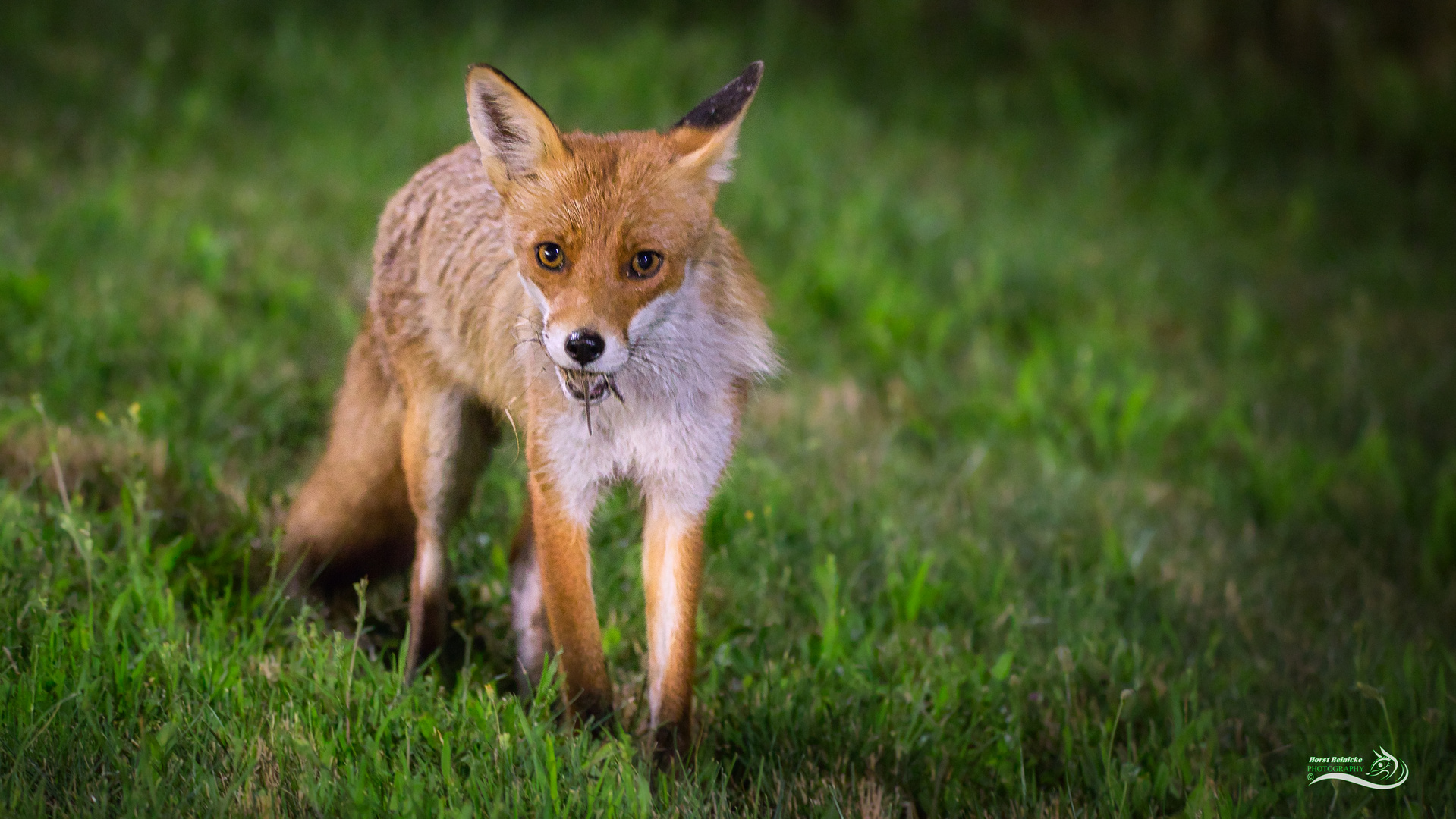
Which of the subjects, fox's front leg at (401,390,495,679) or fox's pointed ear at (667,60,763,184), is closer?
fox's pointed ear at (667,60,763,184)

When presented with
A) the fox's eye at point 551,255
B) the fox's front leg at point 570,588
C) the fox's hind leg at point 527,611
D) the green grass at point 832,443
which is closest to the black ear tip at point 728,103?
the fox's eye at point 551,255

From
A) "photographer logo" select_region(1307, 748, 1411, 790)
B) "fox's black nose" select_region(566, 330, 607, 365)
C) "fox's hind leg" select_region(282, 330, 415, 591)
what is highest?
"fox's black nose" select_region(566, 330, 607, 365)

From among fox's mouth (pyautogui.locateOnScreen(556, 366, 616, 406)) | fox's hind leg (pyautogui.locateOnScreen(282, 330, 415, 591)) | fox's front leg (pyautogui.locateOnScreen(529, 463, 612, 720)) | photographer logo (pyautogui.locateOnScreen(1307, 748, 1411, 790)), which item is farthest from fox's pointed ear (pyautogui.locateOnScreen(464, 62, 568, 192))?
photographer logo (pyautogui.locateOnScreen(1307, 748, 1411, 790))

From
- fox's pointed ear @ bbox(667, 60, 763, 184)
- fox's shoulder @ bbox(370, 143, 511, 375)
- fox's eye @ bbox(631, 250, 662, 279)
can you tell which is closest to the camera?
fox's eye @ bbox(631, 250, 662, 279)

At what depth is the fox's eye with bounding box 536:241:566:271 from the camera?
9.08 ft

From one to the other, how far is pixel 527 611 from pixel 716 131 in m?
1.80

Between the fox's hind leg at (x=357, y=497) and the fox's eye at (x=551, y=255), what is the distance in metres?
1.32

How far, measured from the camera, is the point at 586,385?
113 inches

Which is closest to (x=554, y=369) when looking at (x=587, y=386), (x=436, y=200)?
(x=587, y=386)

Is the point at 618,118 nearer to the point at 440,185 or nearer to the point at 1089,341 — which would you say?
the point at 1089,341

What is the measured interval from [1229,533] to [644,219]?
4.14 m

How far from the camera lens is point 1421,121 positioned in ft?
37.8

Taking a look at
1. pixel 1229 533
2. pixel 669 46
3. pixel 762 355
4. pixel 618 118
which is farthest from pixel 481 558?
pixel 669 46

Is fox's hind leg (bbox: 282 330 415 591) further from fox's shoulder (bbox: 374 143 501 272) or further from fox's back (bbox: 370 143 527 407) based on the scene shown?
fox's shoulder (bbox: 374 143 501 272)
